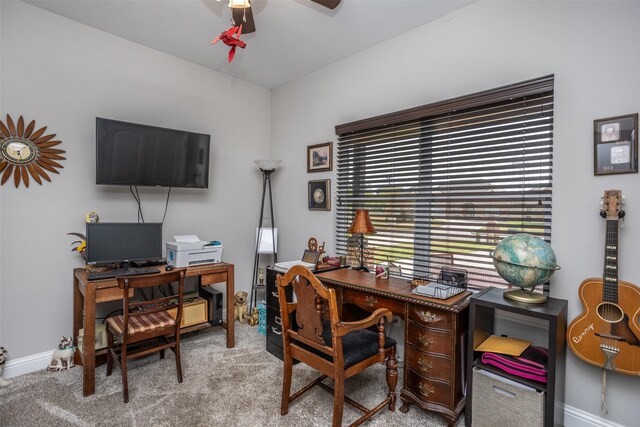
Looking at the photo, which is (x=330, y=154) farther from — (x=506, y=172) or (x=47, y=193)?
(x=47, y=193)

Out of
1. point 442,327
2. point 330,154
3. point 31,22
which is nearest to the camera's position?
point 442,327

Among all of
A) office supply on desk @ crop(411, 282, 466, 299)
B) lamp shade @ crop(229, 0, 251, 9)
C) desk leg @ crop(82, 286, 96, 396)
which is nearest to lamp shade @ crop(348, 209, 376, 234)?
office supply on desk @ crop(411, 282, 466, 299)

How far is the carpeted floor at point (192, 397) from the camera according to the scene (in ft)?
6.41

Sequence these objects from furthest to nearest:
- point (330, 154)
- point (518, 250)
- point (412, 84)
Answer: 1. point (330, 154)
2. point (412, 84)
3. point (518, 250)

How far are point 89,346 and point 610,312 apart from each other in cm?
321

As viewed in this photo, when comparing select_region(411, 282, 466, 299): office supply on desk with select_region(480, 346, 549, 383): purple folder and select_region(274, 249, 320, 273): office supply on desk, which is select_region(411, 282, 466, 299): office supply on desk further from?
select_region(274, 249, 320, 273): office supply on desk

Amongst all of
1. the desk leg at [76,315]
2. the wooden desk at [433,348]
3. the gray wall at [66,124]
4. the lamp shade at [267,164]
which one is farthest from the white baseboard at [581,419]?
the desk leg at [76,315]

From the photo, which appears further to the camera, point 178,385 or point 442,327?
point 178,385

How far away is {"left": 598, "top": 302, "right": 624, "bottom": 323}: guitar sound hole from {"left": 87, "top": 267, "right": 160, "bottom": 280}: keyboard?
3025mm

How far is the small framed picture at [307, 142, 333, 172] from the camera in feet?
11.0

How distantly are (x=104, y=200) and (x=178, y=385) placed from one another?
1742 millimetres

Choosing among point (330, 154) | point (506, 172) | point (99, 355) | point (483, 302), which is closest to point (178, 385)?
point (99, 355)

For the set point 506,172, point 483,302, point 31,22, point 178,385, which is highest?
point 31,22

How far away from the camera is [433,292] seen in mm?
1992
